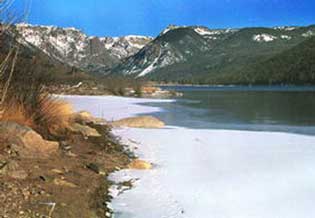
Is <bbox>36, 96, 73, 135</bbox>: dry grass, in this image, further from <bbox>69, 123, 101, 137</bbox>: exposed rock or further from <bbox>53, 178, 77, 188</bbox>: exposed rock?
<bbox>53, 178, 77, 188</bbox>: exposed rock

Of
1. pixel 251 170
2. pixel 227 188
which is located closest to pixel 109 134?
pixel 251 170

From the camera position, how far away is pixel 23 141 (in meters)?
9.38

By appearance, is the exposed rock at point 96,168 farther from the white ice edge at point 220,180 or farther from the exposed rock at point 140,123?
the exposed rock at point 140,123

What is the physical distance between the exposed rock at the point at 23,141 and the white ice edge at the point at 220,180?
1625 millimetres

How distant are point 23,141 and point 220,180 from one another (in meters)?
3.73

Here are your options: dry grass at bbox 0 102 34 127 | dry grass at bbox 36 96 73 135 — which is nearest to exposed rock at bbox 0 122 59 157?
dry grass at bbox 0 102 34 127

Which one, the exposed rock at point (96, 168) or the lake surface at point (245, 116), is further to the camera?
the lake surface at point (245, 116)

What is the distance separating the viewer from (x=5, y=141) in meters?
8.73

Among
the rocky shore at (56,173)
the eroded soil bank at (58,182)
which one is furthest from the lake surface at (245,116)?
the eroded soil bank at (58,182)

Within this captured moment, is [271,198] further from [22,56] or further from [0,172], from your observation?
[22,56]

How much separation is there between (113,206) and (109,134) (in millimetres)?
8685

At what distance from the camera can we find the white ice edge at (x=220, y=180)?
22.5ft

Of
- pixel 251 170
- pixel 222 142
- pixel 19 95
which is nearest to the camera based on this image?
pixel 251 170

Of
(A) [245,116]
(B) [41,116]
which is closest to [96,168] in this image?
(B) [41,116]
